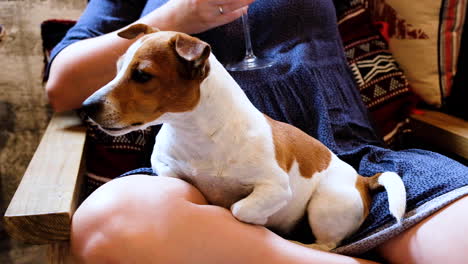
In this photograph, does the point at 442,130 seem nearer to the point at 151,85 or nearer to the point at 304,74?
the point at 304,74

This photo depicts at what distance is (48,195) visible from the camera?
30.7 inches

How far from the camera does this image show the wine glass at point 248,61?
103 cm

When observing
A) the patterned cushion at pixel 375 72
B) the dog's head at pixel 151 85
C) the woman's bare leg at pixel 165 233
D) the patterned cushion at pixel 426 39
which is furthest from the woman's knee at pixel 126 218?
the patterned cushion at pixel 426 39

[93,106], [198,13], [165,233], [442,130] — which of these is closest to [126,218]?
[165,233]

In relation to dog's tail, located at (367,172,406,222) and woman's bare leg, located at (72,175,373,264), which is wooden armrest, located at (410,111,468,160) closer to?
dog's tail, located at (367,172,406,222)

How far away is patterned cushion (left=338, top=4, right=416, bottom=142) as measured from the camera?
1269 millimetres

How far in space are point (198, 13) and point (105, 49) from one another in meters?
0.21

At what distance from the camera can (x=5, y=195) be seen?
1.59 m

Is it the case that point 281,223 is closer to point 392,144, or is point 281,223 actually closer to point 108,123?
point 108,123

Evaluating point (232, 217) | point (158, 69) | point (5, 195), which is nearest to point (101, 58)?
point (158, 69)

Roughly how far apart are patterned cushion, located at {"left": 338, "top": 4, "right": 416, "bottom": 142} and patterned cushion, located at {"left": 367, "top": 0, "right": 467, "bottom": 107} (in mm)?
73

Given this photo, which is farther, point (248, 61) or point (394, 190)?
point (248, 61)

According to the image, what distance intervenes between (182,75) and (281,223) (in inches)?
14.0

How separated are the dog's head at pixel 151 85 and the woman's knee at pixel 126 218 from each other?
0.36 feet
